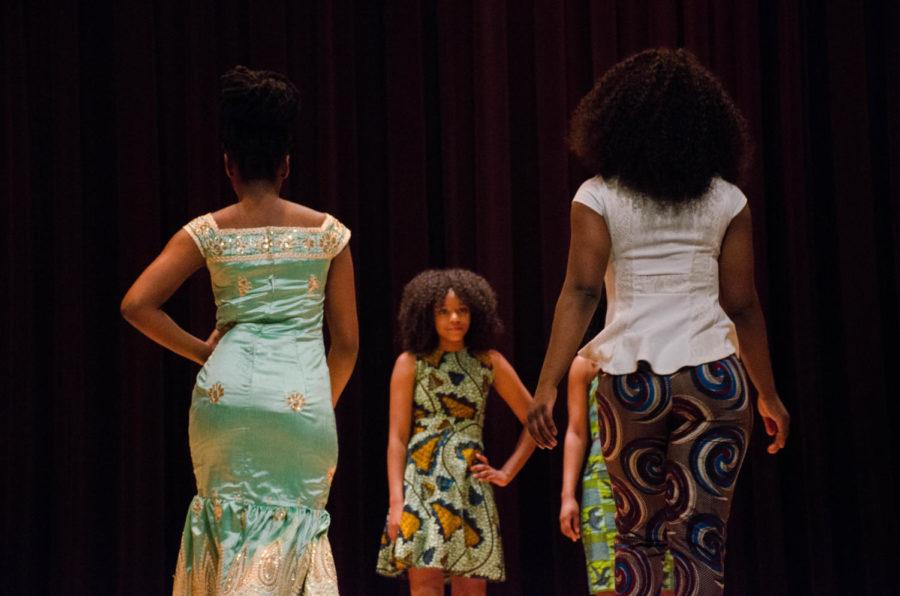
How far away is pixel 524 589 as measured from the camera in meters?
5.75

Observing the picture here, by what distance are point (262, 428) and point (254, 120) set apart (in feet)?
2.75

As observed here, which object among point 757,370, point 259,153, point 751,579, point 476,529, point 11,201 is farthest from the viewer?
point 11,201

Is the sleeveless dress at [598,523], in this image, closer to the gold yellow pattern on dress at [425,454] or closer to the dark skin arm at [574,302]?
the gold yellow pattern on dress at [425,454]

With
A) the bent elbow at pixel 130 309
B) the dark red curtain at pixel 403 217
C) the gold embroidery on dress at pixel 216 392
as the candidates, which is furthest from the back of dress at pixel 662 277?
the dark red curtain at pixel 403 217

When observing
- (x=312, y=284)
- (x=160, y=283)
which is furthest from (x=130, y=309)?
(x=312, y=284)

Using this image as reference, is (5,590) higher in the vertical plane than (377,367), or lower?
lower

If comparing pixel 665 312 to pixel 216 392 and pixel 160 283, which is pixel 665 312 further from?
pixel 160 283

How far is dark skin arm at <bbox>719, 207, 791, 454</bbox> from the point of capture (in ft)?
10.1

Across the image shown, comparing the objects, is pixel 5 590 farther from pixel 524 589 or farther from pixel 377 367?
pixel 524 589

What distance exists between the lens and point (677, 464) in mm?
2910

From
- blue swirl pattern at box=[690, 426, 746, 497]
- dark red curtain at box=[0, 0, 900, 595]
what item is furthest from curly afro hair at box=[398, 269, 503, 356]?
blue swirl pattern at box=[690, 426, 746, 497]

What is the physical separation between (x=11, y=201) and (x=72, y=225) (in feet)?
1.09

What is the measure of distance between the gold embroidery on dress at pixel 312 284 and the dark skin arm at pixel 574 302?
27.2 inches

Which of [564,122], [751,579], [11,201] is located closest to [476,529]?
[751,579]
